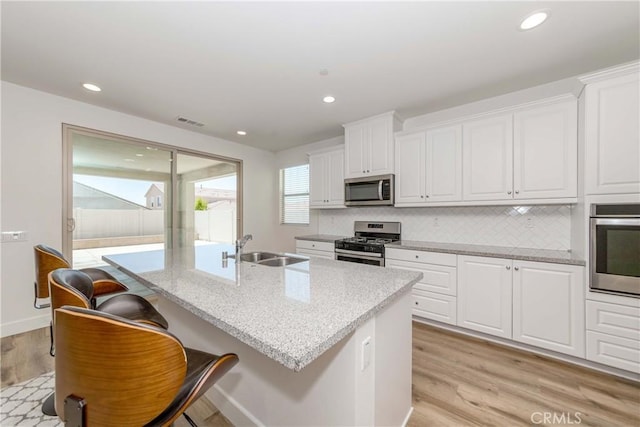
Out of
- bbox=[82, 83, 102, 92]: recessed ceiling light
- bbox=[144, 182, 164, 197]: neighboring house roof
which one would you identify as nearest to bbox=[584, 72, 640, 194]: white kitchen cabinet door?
bbox=[82, 83, 102, 92]: recessed ceiling light

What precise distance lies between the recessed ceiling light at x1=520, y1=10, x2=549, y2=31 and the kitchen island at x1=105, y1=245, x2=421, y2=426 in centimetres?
184

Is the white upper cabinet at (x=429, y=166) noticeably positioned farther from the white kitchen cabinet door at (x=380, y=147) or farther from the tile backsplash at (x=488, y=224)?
the tile backsplash at (x=488, y=224)

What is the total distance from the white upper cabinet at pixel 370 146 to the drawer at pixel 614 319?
7.26 feet

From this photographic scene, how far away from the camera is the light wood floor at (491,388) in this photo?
5.22ft

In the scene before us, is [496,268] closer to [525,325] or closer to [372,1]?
[525,325]

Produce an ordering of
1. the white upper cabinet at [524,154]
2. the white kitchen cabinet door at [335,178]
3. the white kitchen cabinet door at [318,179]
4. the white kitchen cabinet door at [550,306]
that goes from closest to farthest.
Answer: the white kitchen cabinet door at [550,306], the white upper cabinet at [524,154], the white kitchen cabinet door at [335,178], the white kitchen cabinet door at [318,179]

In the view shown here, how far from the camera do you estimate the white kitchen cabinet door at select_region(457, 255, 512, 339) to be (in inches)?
94.3

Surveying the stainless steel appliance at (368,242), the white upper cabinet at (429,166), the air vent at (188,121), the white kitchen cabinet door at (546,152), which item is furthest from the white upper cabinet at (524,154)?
the air vent at (188,121)

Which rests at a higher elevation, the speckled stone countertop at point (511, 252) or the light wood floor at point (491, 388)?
the speckled stone countertop at point (511, 252)

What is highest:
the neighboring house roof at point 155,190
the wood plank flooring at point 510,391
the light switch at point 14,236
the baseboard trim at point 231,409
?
the neighboring house roof at point 155,190

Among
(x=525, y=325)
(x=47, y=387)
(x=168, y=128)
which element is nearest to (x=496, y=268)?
(x=525, y=325)

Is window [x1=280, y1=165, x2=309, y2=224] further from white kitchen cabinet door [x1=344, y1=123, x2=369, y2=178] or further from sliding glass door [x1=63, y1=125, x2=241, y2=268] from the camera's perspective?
white kitchen cabinet door [x1=344, y1=123, x2=369, y2=178]

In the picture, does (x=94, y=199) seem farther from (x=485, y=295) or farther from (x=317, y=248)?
(x=485, y=295)

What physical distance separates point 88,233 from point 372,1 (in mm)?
3841
